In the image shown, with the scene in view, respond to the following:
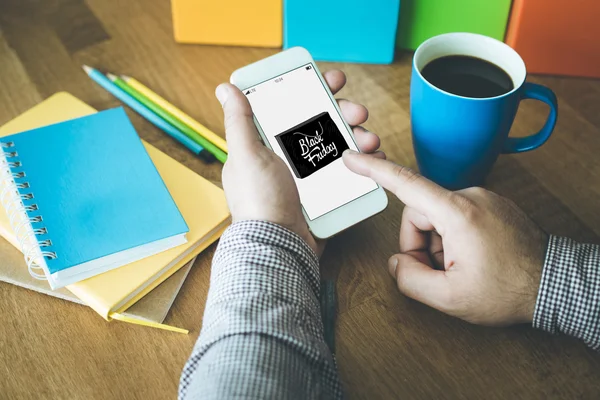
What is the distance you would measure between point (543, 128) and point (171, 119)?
46cm

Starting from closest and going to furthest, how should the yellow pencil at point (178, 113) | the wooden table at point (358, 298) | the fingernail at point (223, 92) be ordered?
1. the wooden table at point (358, 298)
2. the fingernail at point (223, 92)
3. the yellow pencil at point (178, 113)

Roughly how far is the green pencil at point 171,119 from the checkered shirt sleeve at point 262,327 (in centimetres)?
20

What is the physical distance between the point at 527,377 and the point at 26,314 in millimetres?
505

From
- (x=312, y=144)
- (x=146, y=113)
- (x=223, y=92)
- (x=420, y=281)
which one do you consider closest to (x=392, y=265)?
(x=420, y=281)

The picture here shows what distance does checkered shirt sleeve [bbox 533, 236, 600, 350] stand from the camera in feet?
1.89

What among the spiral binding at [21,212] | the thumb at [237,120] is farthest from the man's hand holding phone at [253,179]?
the spiral binding at [21,212]

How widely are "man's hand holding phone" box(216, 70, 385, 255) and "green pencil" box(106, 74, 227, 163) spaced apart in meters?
0.10

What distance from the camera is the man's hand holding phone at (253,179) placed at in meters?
0.62

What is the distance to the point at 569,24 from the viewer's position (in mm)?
822

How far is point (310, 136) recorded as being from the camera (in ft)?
2.32

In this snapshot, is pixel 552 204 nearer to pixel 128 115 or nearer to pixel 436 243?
pixel 436 243

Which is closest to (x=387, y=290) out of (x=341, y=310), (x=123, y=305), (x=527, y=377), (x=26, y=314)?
(x=341, y=310)

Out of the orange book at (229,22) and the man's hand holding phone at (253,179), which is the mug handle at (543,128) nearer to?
the man's hand holding phone at (253,179)

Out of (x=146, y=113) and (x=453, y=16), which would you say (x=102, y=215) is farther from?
(x=453, y=16)
